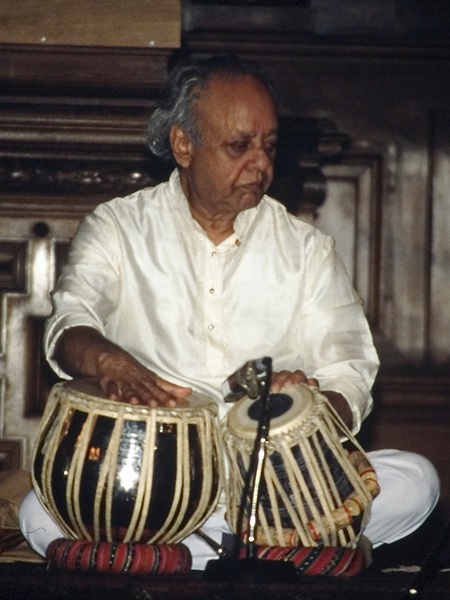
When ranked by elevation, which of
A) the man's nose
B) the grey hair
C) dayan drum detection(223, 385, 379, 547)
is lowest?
dayan drum detection(223, 385, 379, 547)

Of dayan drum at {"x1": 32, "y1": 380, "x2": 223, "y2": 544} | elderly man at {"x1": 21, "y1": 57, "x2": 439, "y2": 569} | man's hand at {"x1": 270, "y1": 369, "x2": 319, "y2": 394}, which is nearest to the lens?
dayan drum at {"x1": 32, "y1": 380, "x2": 223, "y2": 544}

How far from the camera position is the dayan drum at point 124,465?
11.6 feet

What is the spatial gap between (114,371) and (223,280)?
703mm

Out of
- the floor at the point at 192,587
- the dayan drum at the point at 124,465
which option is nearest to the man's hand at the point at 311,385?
the dayan drum at the point at 124,465

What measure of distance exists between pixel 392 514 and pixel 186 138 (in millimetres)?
1388

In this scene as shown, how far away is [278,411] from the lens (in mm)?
3643

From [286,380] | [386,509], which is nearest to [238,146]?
[286,380]

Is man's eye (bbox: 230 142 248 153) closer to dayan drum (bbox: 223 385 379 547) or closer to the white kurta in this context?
the white kurta

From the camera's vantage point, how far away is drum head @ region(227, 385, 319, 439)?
358 cm

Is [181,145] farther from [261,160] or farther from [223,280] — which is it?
[223,280]

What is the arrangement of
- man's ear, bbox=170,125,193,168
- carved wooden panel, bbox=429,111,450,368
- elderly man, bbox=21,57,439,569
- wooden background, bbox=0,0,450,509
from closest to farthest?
elderly man, bbox=21,57,439,569
man's ear, bbox=170,125,193,168
wooden background, bbox=0,0,450,509
carved wooden panel, bbox=429,111,450,368

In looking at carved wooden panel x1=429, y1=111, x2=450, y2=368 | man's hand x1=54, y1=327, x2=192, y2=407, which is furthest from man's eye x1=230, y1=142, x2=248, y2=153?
carved wooden panel x1=429, y1=111, x2=450, y2=368

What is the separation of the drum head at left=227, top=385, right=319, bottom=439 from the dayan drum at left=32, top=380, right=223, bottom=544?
0.25 ft

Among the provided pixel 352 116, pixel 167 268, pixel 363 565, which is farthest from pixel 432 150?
pixel 363 565
